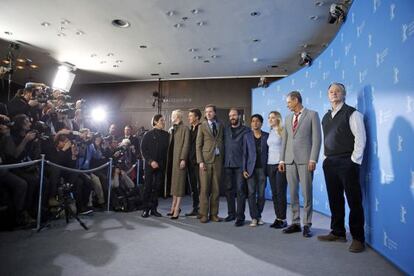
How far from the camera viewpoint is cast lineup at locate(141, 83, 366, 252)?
282 cm

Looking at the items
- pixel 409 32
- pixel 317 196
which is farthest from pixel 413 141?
pixel 317 196

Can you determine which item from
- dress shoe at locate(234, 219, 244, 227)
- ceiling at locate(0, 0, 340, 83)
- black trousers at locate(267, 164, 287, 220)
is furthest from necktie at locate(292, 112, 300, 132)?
ceiling at locate(0, 0, 340, 83)

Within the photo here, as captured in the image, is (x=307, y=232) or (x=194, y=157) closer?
(x=307, y=232)

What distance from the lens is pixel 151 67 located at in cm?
812

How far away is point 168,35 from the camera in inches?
237

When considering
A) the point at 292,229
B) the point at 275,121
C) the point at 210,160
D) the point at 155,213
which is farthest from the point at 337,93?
the point at 155,213

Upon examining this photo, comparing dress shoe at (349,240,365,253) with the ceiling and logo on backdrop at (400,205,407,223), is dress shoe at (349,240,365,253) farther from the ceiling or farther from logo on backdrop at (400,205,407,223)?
the ceiling

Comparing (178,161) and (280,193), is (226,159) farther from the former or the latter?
(280,193)

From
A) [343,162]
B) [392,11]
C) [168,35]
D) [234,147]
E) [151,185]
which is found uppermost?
[168,35]

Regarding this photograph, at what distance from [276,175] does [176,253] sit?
1.80m

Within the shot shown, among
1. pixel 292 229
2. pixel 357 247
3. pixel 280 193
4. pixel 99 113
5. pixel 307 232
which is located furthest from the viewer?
pixel 99 113

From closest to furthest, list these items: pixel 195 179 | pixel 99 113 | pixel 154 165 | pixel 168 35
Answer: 1. pixel 154 165
2. pixel 195 179
3. pixel 168 35
4. pixel 99 113

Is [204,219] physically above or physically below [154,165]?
below

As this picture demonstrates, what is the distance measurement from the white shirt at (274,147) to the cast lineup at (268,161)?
0.01 metres
